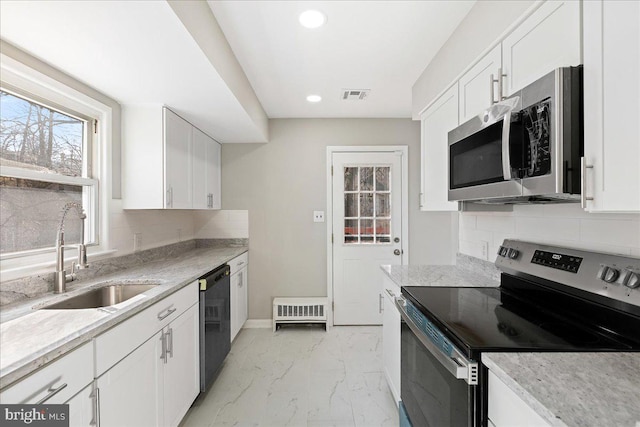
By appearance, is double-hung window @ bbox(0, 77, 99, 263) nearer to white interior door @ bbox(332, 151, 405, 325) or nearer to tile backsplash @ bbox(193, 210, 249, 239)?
tile backsplash @ bbox(193, 210, 249, 239)

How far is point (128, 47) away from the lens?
4.91 ft

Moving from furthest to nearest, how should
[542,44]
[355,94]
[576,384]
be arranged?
[355,94] → [542,44] → [576,384]

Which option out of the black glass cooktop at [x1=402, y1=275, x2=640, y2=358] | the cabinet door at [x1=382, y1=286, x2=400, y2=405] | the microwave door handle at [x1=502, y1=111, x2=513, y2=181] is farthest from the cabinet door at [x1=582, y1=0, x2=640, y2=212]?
the cabinet door at [x1=382, y1=286, x2=400, y2=405]

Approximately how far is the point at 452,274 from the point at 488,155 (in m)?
1.05

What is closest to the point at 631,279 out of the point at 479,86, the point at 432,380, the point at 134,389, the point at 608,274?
the point at 608,274

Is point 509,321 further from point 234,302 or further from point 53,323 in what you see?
point 234,302

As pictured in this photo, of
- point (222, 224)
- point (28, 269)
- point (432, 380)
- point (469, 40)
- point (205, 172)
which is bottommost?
point (432, 380)

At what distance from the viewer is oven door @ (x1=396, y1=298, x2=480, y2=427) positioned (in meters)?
1.01

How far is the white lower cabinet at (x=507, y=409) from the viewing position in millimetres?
768

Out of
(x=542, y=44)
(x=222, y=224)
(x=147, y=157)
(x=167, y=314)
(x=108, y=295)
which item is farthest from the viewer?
(x=222, y=224)

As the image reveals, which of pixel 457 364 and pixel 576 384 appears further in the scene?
pixel 457 364

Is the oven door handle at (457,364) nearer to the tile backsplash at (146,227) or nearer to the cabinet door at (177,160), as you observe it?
the cabinet door at (177,160)

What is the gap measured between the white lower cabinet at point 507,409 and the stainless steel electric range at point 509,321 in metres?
0.03
